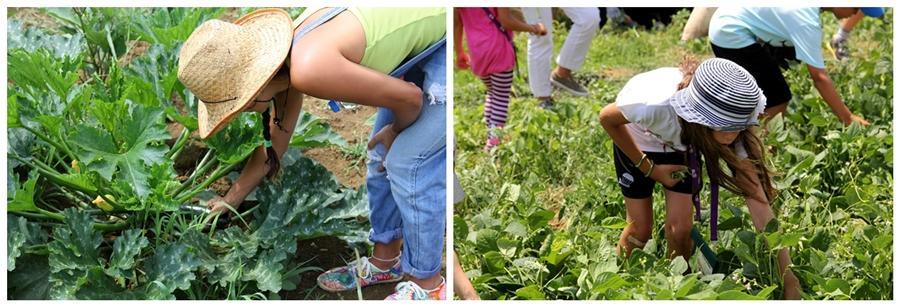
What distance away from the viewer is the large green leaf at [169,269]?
94.9 inches

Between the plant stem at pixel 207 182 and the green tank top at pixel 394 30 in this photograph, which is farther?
the plant stem at pixel 207 182

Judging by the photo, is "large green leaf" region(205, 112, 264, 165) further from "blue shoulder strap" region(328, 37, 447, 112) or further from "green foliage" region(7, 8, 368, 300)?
"blue shoulder strap" region(328, 37, 447, 112)

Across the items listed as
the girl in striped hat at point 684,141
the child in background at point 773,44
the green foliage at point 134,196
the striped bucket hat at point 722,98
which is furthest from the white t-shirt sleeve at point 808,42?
the green foliage at point 134,196

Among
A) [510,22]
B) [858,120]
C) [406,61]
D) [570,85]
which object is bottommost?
[570,85]

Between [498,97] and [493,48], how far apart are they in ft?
Result: 0.65

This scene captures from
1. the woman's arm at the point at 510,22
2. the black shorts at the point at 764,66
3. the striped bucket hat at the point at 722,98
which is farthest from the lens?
the woman's arm at the point at 510,22

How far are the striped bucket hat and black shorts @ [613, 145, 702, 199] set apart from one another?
32cm

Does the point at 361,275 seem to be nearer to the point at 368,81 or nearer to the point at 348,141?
the point at 348,141

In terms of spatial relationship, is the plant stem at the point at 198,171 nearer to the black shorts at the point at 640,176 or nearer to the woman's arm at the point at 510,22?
the black shorts at the point at 640,176

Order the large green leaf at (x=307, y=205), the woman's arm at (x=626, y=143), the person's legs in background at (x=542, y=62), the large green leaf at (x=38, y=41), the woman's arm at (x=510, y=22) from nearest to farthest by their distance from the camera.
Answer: the woman's arm at (x=626, y=143)
the large green leaf at (x=307, y=205)
the large green leaf at (x=38, y=41)
the woman's arm at (x=510, y=22)
the person's legs in background at (x=542, y=62)

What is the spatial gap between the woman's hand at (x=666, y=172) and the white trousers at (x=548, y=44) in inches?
66.9

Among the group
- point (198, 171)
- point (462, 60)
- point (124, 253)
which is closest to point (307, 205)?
point (198, 171)

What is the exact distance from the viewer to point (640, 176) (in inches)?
106
